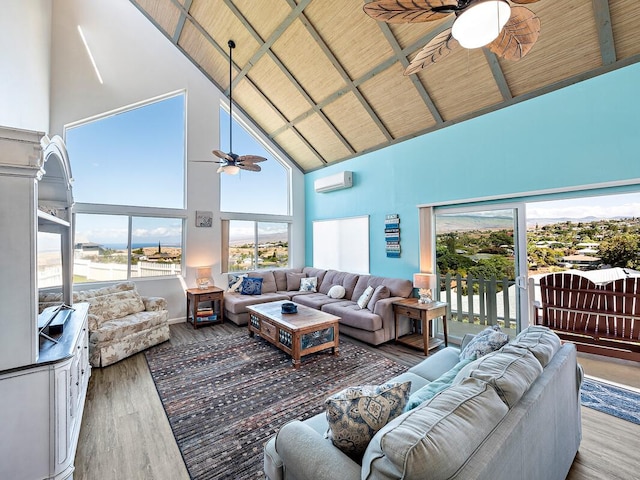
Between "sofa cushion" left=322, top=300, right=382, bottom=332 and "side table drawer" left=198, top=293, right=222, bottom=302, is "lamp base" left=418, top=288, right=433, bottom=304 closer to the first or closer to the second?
"sofa cushion" left=322, top=300, right=382, bottom=332

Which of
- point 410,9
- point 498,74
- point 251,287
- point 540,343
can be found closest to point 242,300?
point 251,287

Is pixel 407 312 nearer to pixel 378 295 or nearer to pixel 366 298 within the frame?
pixel 378 295

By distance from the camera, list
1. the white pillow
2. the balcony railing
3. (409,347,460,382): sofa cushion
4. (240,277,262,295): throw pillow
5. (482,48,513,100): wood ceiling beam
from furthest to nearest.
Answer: (240,277,262,295): throw pillow → the white pillow → the balcony railing → (482,48,513,100): wood ceiling beam → (409,347,460,382): sofa cushion

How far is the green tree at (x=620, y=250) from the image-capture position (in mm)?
3125

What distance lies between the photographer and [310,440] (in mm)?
1274

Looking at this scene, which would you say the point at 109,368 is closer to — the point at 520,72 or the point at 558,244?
the point at 558,244

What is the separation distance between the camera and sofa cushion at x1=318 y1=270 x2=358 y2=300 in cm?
535

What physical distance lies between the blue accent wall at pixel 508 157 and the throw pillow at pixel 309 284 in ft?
4.45

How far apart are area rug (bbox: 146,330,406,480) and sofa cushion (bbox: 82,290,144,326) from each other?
709mm

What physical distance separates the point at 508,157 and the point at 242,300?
475 cm

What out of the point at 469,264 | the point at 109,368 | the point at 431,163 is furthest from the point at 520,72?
the point at 109,368

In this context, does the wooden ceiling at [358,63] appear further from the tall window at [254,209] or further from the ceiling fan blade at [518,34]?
the ceiling fan blade at [518,34]

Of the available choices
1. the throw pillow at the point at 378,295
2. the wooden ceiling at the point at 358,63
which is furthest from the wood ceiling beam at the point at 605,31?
the throw pillow at the point at 378,295

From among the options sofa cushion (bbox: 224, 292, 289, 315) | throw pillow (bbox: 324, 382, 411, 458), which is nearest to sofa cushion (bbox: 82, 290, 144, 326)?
sofa cushion (bbox: 224, 292, 289, 315)
